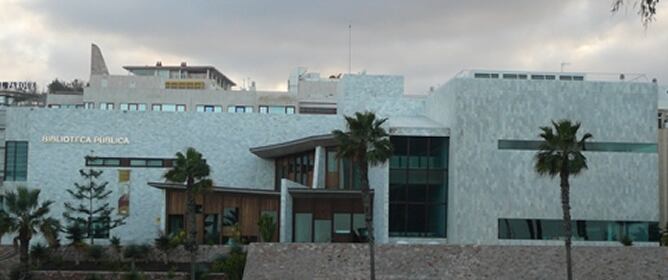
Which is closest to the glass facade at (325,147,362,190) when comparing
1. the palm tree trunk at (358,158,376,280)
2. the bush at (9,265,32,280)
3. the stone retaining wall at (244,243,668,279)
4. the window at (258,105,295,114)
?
the stone retaining wall at (244,243,668,279)

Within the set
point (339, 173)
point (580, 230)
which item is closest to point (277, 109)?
point (339, 173)

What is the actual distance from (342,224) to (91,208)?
1615 cm

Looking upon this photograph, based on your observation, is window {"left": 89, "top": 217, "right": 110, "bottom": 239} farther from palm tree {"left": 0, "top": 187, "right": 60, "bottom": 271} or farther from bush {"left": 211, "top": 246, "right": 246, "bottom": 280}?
bush {"left": 211, "top": 246, "right": 246, "bottom": 280}

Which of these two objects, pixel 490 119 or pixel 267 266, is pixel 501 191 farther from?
pixel 267 266

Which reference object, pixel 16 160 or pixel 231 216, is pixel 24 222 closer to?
pixel 231 216

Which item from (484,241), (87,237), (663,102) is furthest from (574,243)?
(87,237)

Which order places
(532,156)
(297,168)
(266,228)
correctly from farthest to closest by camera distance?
(297,168), (532,156), (266,228)

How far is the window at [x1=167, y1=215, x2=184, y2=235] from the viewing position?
47.2 meters

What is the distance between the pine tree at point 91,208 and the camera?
5012 cm

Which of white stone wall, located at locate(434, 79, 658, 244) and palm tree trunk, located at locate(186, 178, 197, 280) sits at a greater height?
white stone wall, located at locate(434, 79, 658, 244)

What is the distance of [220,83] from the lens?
348ft

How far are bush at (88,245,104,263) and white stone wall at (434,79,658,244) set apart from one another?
1841 centimetres

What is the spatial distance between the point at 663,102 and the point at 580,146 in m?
29.1

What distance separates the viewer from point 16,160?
53.0m
